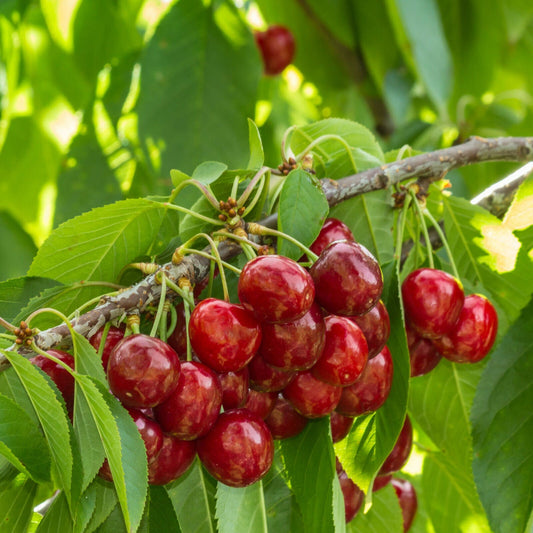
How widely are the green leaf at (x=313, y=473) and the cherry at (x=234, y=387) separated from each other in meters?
0.12

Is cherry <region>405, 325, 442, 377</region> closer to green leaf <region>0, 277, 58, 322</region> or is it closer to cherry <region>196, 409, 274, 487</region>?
cherry <region>196, 409, 274, 487</region>

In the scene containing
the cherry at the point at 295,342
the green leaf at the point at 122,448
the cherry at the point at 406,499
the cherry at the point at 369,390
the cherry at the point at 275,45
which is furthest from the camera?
the cherry at the point at 275,45

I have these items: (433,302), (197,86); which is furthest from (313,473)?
(197,86)

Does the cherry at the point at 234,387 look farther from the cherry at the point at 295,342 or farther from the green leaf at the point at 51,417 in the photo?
the green leaf at the point at 51,417

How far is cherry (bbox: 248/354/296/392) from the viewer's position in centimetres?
104

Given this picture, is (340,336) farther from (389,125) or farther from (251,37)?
(389,125)

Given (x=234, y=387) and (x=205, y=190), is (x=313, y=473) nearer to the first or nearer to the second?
(x=234, y=387)

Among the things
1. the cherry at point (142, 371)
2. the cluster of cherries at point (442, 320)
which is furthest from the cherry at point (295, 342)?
the cluster of cherries at point (442, 320)

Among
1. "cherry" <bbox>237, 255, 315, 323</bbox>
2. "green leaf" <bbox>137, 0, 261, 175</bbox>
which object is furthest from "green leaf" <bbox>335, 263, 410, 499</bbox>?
"green leaf" <bbox>137, 0, 261, 175</bbox>

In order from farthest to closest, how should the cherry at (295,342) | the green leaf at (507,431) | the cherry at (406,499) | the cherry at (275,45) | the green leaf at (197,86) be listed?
the cherry at (275,45) < the green leaf at (197,86) < the cherry at (406,499) < the green leaf at (507,431) < the cherry at (295,342)

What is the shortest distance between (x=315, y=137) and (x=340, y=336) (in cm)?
52

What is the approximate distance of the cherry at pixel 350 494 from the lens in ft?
Result: 4.06

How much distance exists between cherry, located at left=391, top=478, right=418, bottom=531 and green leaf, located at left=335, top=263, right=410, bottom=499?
1.45 feet

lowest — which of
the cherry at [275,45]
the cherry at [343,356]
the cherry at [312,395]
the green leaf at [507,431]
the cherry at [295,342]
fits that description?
the green leaf at [507,431]
